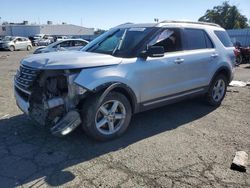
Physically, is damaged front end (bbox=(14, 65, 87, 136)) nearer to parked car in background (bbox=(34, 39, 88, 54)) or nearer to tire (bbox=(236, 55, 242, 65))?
A: parked car in background (bbox=(34, 39, 88, 54))

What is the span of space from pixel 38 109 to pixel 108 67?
128 centimetres

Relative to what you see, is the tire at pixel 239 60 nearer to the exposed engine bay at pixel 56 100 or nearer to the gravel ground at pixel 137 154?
the gravel ground at pixel 137 154

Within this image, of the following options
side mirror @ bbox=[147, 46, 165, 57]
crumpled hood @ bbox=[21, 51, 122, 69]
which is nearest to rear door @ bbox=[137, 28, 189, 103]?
side mirror @ bbox=[147, 46, 165, 57]

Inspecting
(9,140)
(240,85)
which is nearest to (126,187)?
(9,140)

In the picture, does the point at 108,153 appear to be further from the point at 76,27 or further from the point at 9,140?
the point at 76,27

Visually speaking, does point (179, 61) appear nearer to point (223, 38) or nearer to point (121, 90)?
point (121, 90)

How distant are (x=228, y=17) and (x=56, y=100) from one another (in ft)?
228

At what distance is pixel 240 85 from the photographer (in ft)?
32.6

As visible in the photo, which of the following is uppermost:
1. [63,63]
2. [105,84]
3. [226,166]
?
[63,63]

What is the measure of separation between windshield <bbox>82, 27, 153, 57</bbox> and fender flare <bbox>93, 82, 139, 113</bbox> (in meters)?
0.62

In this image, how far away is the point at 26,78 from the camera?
475cm

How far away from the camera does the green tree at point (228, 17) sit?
6631 centimetres

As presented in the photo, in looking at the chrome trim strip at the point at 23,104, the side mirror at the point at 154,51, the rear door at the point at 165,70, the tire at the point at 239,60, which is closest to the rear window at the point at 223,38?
the rear door at the point at 165,70

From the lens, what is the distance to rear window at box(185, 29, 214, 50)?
20.3 feet
